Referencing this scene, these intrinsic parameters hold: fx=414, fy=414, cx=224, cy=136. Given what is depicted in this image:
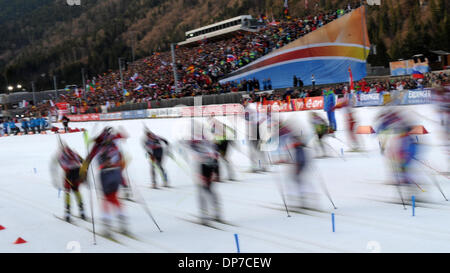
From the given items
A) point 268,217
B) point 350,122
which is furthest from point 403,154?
point 350,122

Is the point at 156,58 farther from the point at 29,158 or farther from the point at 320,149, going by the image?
the point at 320,149

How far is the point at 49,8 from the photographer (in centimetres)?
12262

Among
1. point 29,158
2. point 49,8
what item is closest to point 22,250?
point 29,158

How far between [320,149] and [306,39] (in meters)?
22.4

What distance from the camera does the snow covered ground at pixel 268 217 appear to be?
17.0 ft

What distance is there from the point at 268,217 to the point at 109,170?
8.26ft

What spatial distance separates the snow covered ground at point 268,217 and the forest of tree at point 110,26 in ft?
191

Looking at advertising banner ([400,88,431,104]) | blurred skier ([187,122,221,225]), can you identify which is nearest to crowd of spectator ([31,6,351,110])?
advertising banner ([400,88,431,104])

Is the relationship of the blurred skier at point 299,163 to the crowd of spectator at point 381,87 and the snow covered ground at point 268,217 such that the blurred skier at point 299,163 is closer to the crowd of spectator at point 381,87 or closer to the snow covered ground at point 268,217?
the snow covered ground at point 268,217

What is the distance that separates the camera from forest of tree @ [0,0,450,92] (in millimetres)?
81625

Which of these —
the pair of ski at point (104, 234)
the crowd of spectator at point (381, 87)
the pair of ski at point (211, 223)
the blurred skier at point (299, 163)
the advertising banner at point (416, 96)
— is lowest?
the pair of ski at point (104, 234)

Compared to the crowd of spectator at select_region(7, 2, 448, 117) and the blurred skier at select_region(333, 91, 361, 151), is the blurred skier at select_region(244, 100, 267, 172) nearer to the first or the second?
the blurred skier at select_region(333, 91, 361, 151)

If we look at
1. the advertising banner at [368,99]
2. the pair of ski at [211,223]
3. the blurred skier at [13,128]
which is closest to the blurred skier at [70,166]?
the pair of ski at [211,223]

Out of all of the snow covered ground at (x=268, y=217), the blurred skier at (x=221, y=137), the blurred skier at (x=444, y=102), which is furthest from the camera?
the blurred skier at (x=221, y=137)
